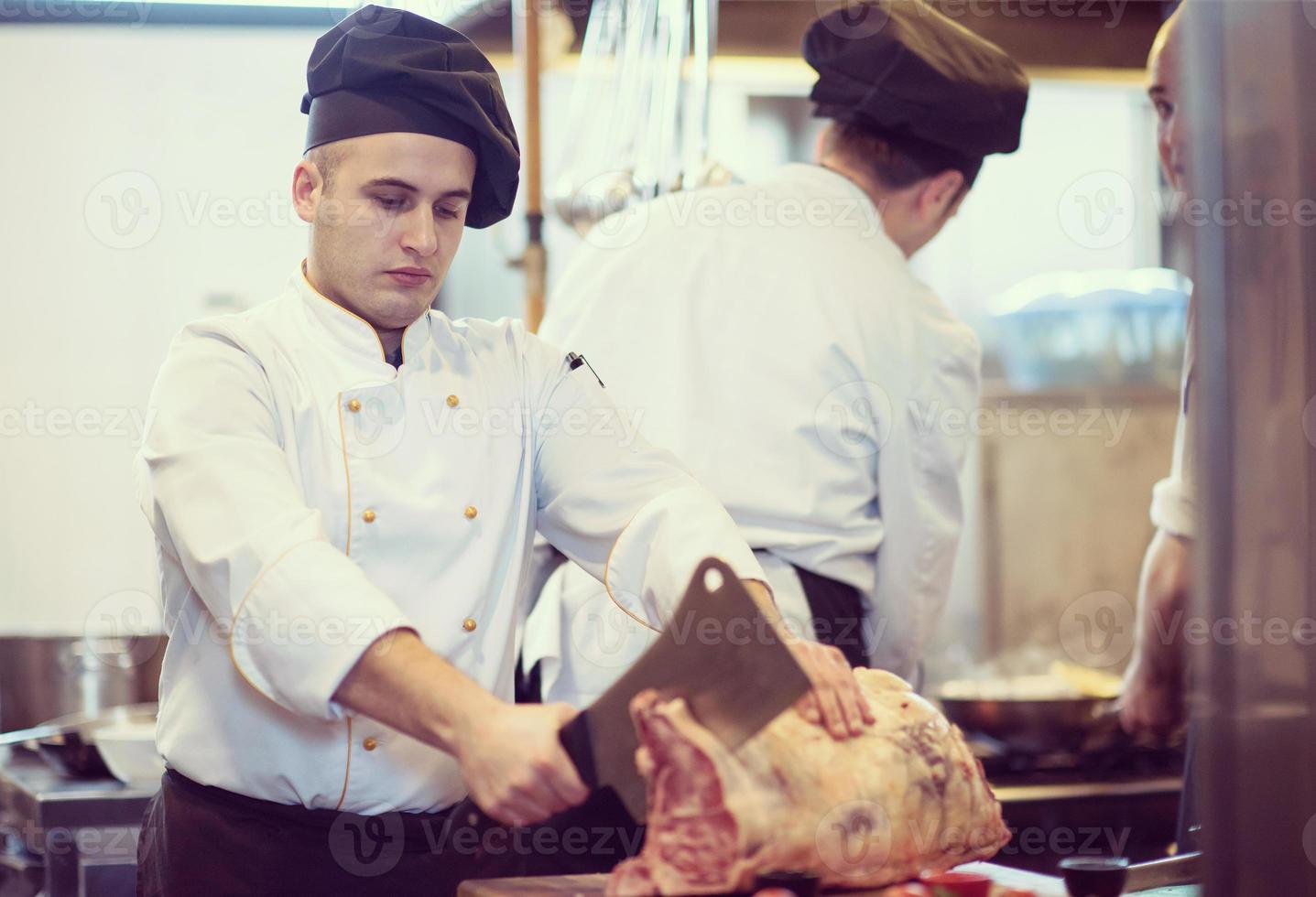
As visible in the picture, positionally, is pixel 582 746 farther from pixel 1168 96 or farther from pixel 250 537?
pixel 1168 96

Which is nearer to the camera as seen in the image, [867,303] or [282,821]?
[282,821]

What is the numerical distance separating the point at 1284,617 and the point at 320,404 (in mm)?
998

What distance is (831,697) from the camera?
1450mm

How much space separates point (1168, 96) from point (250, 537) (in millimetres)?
1907

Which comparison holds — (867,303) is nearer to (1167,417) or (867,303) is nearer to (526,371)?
(526,371)

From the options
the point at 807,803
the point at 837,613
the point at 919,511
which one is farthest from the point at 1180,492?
the point at 807,803

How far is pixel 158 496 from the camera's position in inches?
55.9

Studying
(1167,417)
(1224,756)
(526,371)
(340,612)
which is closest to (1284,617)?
(1224,756)

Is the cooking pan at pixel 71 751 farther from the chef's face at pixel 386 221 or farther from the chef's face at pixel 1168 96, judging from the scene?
the chef's face at pixel 1168 96

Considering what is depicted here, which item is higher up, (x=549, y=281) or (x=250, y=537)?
(x=549, y=281)

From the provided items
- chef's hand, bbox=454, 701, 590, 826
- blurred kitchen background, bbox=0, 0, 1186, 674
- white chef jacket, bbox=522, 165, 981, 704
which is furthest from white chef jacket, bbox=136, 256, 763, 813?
blurred kitchen background, bbox=0, 0, 1186, 674

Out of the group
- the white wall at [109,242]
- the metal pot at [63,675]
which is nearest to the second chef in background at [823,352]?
the metal pot at [63,675]

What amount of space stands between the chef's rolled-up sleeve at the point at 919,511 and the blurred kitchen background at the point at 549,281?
1.79 ft

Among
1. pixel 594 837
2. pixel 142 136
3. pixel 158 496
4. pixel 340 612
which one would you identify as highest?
pixel 142 136
